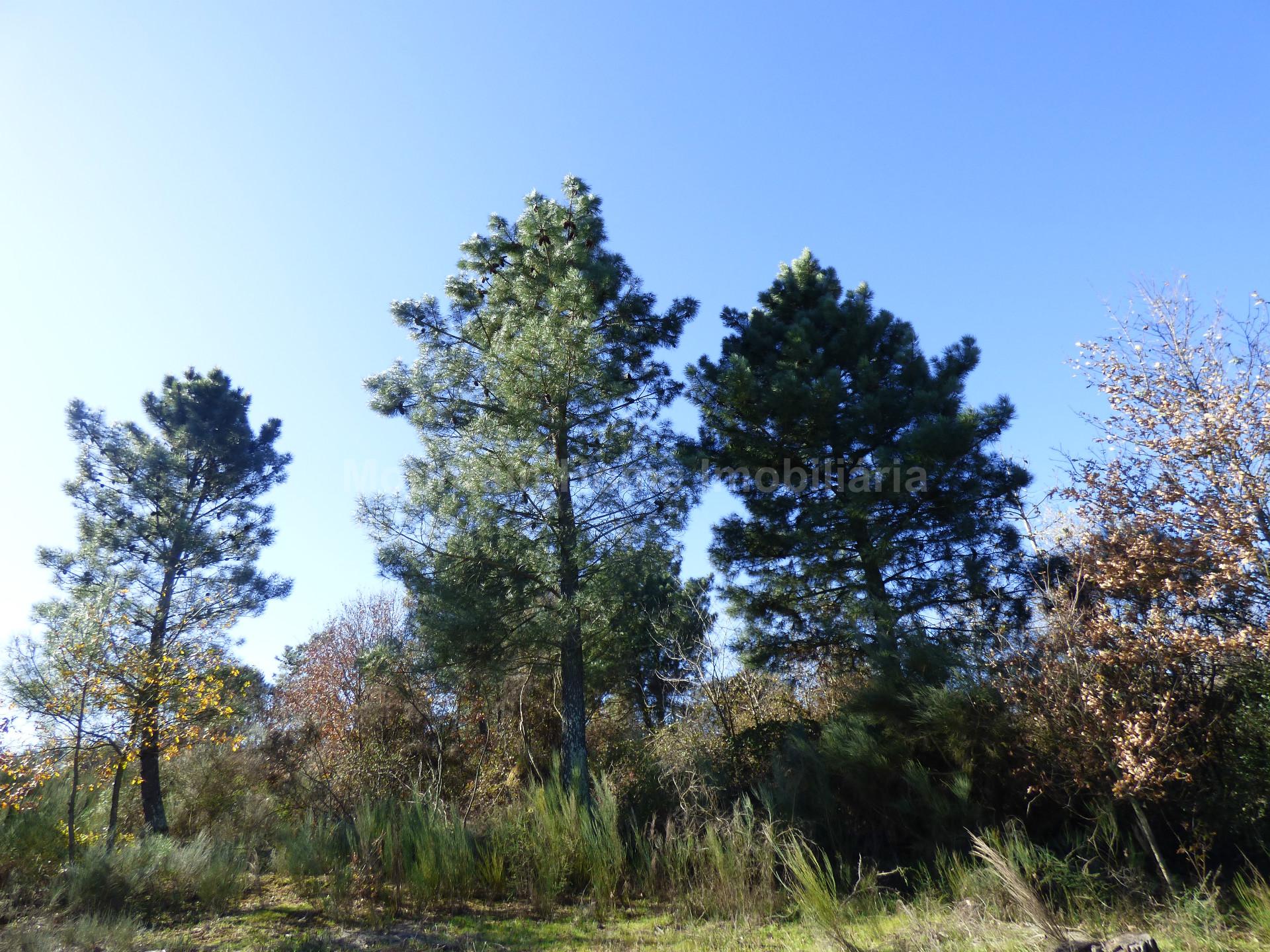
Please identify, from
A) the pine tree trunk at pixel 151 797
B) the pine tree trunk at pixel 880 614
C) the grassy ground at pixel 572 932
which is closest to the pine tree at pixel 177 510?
the pine tree trunk at pixel 151 797

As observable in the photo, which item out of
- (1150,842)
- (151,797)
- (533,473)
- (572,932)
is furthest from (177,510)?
(1150,842)

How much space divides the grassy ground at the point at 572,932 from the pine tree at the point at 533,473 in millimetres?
3040

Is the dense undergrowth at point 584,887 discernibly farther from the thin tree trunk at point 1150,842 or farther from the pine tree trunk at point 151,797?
the pine tree trunk at point 151,797

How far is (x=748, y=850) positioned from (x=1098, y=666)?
3752mm

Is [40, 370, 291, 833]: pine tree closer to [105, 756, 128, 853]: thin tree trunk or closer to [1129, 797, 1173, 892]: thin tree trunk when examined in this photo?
[105, 756, 128, 853]: thin tree trunk

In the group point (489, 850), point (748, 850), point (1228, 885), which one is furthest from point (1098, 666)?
point (489, 850)

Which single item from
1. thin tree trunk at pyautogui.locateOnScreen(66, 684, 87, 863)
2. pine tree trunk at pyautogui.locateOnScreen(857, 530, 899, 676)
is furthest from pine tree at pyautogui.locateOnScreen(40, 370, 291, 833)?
pine tree trunk at pyautogui.locateOnScreen(857, 530, 899, 676)

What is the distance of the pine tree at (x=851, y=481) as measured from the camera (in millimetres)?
10875

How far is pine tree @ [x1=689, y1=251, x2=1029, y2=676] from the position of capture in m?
10.9

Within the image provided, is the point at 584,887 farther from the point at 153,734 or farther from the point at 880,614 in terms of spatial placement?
the point at 153,734

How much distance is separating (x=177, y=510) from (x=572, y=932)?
591 inches

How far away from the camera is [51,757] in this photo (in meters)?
9.96

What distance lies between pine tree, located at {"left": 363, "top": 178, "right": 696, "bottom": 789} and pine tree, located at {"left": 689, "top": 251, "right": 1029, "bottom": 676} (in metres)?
1.56

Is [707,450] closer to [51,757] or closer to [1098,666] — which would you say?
[1098,666]
